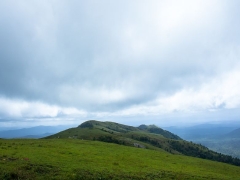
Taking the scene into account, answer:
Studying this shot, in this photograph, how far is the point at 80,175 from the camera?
1193 inches

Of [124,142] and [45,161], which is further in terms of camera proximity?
[124,142]

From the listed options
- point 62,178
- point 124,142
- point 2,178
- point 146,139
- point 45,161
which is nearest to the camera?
point 2,178

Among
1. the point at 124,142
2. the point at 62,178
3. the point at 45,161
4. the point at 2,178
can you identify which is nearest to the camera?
the point at 2,178

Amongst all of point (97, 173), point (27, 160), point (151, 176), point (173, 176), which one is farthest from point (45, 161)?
point (173, 176)

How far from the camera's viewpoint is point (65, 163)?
36281 mm

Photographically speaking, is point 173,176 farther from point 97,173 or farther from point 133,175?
point 97,173

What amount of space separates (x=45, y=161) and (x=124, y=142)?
89700mm

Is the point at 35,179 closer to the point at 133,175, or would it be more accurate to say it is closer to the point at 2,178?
the point at 2,178

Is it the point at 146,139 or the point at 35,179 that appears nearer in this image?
the point at 35,179

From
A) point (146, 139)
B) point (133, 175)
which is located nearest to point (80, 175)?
point (133, 175)

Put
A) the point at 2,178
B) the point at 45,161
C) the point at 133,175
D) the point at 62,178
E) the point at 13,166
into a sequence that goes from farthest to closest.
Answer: the point at 45,161, the point at 133,175, the point at 13,166, the point at 62,178, the point at 2,178

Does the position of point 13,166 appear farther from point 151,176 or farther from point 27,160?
point 151,176

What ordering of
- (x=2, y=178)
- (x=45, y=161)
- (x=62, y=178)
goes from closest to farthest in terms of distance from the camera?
(x=2, y=178)
(x=62, y=178)
(x=45, y=161)

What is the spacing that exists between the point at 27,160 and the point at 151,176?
23.1m
